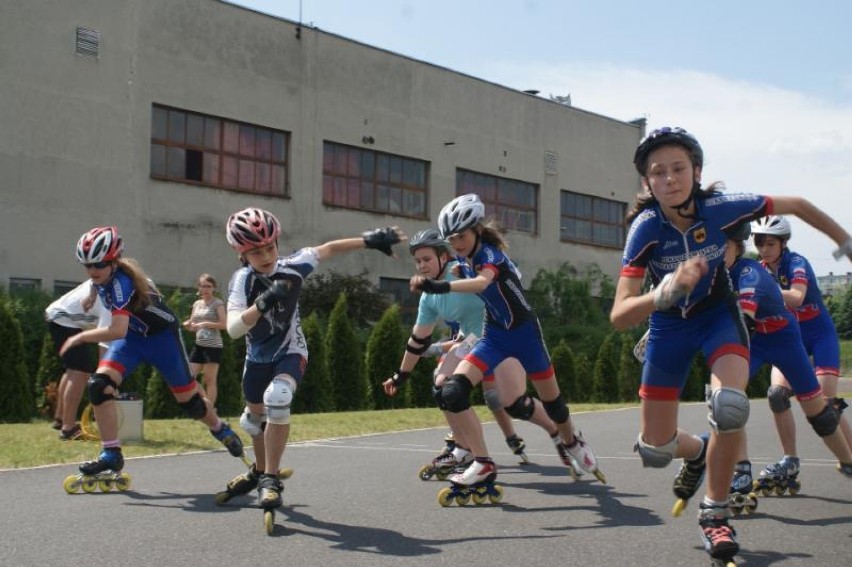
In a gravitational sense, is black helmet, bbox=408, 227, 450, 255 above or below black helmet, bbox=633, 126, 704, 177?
below

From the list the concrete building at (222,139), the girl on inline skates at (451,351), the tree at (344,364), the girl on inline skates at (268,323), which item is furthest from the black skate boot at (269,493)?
the concrete building at (222,139)

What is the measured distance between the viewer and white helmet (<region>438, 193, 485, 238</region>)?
7.75 meters

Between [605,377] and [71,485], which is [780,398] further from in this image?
[605,377]

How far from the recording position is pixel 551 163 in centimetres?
3797

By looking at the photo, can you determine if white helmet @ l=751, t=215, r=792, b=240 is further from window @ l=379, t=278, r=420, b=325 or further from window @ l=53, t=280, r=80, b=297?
window @ l=379, t=278, r=420, b=325

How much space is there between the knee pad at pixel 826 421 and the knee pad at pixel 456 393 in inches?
95.1

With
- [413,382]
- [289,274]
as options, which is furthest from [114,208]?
[289,274]

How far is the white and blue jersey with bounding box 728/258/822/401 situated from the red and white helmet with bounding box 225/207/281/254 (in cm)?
313

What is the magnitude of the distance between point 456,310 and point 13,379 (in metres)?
9.76

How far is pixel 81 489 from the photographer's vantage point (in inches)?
324

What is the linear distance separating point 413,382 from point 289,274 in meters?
15.8

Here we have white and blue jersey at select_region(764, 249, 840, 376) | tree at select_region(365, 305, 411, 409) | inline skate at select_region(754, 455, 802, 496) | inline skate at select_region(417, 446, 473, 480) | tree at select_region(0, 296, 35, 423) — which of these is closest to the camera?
inline skate at select_region(754, 455, 802, 496)

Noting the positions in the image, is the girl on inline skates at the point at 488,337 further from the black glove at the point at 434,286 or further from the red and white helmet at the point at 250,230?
the red and white helmet at the point at 250,230

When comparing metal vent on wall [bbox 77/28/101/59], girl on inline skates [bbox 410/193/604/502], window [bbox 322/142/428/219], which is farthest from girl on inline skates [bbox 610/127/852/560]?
window [bbox 322/142/428/219]
